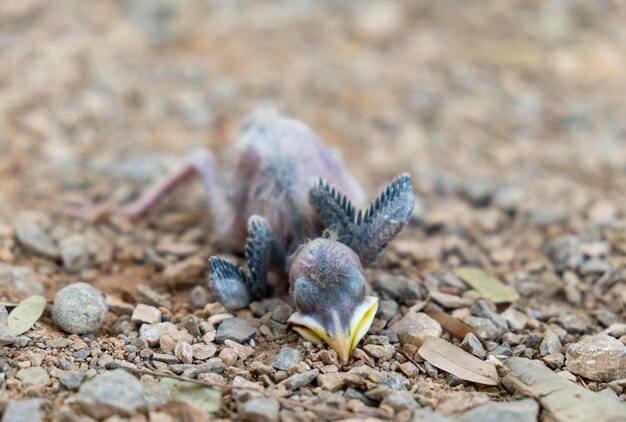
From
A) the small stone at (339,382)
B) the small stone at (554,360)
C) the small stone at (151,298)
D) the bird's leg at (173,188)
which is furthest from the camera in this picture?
the bird's leg at (173,188)

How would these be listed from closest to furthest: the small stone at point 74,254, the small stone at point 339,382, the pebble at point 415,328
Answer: the small stone at point 339,382 < the pebble at point 415,328 < the small stone at point 74,254

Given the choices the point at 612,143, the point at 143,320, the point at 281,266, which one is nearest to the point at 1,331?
the point at 143,320

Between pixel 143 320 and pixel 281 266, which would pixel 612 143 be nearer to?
pixel 281 266

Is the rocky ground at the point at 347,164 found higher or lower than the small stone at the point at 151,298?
higher

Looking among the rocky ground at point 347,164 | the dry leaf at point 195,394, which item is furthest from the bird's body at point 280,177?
the dry leaf at point 195,394

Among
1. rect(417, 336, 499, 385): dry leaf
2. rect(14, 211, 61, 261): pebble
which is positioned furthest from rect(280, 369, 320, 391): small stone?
rect(14, 211, 61, 261): pebble

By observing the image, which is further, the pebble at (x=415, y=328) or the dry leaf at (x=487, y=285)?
the dry leaf at (x=487, y=285)

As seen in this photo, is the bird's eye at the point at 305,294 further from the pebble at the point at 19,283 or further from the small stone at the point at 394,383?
the pebble at the point at 19,283

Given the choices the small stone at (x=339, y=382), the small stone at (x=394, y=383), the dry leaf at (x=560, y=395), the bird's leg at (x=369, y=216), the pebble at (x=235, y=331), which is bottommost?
the pebble at (x=235, y=331)
